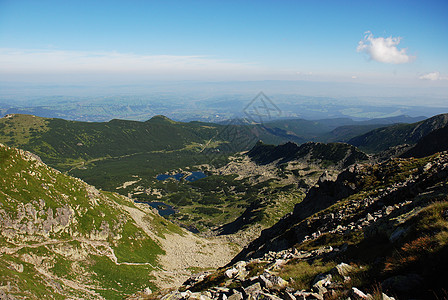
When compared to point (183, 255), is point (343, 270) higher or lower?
higher

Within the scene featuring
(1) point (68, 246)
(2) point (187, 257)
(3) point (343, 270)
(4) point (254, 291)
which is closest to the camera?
(3) point (343, 270)

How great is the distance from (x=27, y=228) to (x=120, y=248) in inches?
918

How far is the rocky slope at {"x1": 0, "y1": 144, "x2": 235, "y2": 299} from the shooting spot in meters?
40.3

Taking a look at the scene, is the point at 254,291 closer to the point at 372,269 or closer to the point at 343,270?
the point at 343,270

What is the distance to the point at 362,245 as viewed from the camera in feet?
60.1

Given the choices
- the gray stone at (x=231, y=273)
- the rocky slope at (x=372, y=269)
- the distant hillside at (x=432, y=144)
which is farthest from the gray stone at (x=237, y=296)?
the distant hillside at (x=432, y=144)

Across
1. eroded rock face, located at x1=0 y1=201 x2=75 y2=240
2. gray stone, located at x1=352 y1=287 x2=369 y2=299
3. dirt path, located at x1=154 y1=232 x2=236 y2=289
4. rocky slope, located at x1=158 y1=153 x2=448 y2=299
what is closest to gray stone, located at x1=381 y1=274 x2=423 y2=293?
rocky slope, located at x1=158 y1=153 x2=448 y2=299

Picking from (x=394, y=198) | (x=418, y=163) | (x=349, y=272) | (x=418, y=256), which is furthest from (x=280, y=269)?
(x=418, y=163)

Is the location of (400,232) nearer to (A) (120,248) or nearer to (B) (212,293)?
(B) (212,293)

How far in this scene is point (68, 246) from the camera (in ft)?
173

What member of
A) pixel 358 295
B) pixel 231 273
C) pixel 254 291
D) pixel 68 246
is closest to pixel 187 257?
pixel 68 246

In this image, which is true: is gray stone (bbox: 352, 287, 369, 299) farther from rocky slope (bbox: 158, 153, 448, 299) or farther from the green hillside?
the green hillside

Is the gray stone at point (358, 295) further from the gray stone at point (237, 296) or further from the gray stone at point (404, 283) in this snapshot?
the gray stone at point (237, 296)

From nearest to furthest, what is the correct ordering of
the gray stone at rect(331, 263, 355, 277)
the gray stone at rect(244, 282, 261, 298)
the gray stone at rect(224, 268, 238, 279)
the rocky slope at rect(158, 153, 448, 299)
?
the rocky slope at rect(158, 153, 448, 299) → the gray stone at rect(331, 263, 355, 277) → the gray stone at rect(244, 282, 261, 298) → the gray stone at rect(224, 268, 238, 279)
